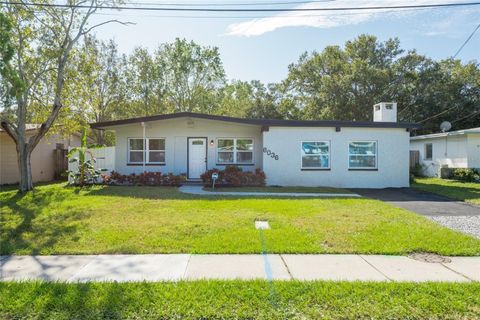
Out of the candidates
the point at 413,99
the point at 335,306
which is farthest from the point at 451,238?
the point at 413,99

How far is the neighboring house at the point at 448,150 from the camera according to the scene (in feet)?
56.6

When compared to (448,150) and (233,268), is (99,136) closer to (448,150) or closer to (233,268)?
(448,150)

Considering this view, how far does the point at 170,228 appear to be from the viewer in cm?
641

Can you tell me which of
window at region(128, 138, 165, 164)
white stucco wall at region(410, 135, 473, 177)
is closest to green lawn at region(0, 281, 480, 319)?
window at region(128, 138, 165, 164)

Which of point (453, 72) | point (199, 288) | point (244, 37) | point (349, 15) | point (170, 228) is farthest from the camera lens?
point (453, 72)

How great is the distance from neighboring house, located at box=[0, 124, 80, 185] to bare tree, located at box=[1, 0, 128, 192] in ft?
8.44

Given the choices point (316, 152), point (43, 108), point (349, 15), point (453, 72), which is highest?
point (453, 72)

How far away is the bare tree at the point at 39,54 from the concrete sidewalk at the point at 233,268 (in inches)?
338

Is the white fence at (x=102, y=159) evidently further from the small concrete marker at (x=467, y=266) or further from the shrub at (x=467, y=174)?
the shrub at (x=467, y=174)

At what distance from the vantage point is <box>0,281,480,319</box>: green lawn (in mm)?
3205

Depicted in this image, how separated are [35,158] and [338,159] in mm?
14658

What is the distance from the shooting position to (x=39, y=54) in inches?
511

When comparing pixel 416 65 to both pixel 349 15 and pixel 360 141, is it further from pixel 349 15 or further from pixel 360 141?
pixel 349 15

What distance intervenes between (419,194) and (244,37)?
10.4 meters
